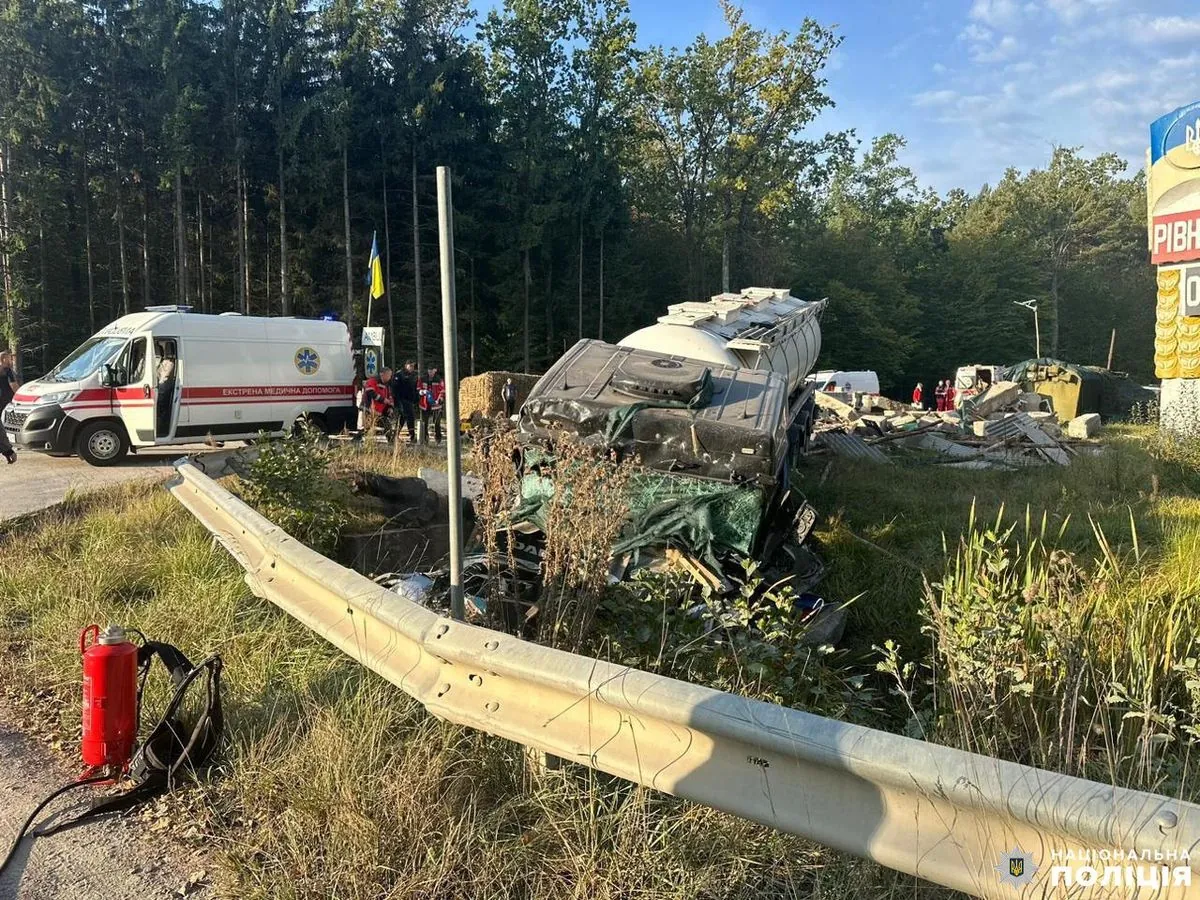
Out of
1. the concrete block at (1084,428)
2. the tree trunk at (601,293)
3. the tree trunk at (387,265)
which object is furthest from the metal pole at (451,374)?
the tree trunk at (601,293)

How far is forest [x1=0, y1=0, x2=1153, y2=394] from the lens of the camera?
27.1 m

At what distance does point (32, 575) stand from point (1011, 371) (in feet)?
103

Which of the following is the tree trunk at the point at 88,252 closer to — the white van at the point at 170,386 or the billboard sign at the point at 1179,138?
the white van at the point at 170,386

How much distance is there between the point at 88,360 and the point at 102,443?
1499mm

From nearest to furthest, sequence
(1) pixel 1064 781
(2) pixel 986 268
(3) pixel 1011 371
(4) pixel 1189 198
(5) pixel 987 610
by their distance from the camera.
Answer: (1) pixel 1064 781 < (5) pixel 987 610 < (4) pixel 1189 198 < (3) pixel 1011 371 < (2) pixel 986 268

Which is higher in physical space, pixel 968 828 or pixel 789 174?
pixel 789 174

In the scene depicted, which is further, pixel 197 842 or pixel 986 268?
pixel 986 268

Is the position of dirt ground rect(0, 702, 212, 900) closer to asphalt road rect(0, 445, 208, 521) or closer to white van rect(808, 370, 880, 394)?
asphalt road rect(0, 445, 208, 521)

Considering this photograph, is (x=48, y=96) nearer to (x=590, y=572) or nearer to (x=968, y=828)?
(x=590, y=572)

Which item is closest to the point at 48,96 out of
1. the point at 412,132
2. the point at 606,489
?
the point at 412,132

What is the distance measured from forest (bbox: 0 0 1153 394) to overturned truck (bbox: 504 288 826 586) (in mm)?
24607

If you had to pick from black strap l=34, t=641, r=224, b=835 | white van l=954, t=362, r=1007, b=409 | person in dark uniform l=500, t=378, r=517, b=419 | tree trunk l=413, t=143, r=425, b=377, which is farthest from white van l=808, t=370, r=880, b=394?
black strap l=34, t=641, r=224, b=835

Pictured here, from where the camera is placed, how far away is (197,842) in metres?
2.50

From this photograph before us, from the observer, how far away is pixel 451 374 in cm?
304
